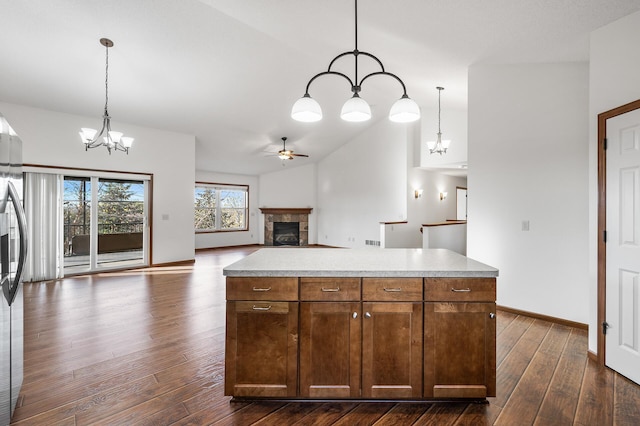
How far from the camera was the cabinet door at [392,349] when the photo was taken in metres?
1.84

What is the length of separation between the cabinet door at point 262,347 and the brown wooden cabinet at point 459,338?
810mm

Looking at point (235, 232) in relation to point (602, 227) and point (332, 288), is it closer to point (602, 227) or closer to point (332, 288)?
point (332, 288)

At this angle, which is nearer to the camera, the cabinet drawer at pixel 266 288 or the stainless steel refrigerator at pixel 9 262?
the stainless steel refrigerator at pixel 9 262

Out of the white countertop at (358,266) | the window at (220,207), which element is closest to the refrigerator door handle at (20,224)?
the white countertop at (358,266)

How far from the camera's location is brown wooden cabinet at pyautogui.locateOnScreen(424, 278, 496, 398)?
1.83 metres

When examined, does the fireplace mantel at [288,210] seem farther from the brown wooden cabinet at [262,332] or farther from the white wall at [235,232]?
the brown wooden cabinet at [262,332]

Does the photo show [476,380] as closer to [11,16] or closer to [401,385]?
[401,385]

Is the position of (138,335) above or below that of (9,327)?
below

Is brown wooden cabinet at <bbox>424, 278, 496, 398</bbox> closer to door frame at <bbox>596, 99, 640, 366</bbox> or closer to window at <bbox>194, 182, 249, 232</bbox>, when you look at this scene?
door frame at <bbox>596, 99, 640, 366</bbox>

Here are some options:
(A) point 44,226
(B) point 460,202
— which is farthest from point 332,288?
(B) point 460,202

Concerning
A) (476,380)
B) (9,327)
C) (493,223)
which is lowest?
(476,380)

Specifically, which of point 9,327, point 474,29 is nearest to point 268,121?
point 474,29

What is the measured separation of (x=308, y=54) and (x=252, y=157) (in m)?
4.66

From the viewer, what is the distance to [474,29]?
2.96 m
